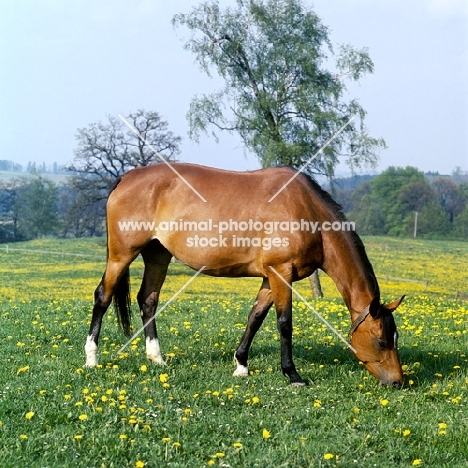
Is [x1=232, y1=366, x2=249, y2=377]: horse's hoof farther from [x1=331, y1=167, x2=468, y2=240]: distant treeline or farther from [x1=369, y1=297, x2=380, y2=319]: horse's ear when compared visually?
[x1=331, y1=167, x2=468, y2=240]: distant treeline

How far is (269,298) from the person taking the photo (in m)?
7.28

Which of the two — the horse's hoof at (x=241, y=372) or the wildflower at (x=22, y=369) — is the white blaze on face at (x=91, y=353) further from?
the horse's hoof at (x=241, y=372)

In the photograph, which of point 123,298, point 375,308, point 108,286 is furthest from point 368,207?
point 375,308

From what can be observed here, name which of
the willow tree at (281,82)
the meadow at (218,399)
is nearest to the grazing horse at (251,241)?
the meadow at (218,399)

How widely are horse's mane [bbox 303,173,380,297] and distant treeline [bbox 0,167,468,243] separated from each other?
24274 millimetres

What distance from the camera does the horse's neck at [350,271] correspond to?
22.2 feet

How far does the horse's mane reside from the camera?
684 centimetres

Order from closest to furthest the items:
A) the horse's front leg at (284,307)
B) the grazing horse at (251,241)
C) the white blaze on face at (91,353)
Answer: the grazing horse at (251,241) → the horse's front leg at (284,307) → the white blaze on face at (91,353)

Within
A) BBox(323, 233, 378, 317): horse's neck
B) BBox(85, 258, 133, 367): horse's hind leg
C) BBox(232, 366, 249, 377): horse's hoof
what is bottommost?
BBox(232, 366, 249, 377): horse's hoof

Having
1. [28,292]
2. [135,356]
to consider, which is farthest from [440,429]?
[28,292]

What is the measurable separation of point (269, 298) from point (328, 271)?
83 cm

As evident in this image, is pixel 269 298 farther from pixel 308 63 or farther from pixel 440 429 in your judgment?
pixel 308 63

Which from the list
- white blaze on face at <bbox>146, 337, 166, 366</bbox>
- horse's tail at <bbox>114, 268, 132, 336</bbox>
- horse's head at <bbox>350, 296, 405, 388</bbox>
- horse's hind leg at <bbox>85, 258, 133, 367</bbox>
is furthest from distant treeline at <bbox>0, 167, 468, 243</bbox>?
horse's head at <bbox>350, 296, 405, 388</bbox>

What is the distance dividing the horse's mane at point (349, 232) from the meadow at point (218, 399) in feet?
4.04
